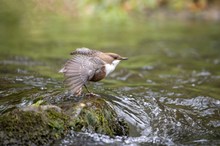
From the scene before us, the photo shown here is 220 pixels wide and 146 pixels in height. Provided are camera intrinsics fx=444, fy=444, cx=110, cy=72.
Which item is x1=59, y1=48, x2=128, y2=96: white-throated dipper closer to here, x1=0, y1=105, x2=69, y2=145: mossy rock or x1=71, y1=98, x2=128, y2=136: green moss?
x1=71, y1=98, x2=128, y2=136: green moss

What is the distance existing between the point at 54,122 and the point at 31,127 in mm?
231

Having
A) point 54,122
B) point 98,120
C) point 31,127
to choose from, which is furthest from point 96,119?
point 31,127

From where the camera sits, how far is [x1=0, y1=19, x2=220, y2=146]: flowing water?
16.5ft

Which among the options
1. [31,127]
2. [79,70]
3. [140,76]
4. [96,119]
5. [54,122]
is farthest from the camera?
[140,76]

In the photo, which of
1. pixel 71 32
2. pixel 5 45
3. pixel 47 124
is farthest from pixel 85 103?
pixel 71 32

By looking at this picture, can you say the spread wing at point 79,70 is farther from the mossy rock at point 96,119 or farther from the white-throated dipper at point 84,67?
the mossy rock at point 96,119

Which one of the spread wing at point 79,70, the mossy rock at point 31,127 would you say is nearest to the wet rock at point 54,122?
the mossy rock at point 31,127

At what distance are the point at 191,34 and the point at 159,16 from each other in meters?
4.06

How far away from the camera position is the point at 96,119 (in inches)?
178

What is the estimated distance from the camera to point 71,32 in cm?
1357

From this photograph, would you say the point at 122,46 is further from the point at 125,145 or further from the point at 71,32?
the point at 125,145

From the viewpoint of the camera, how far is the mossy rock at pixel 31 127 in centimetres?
416

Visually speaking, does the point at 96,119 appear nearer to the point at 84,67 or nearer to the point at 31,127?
the point at 84,67

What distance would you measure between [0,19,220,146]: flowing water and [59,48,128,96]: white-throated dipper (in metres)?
0.36
